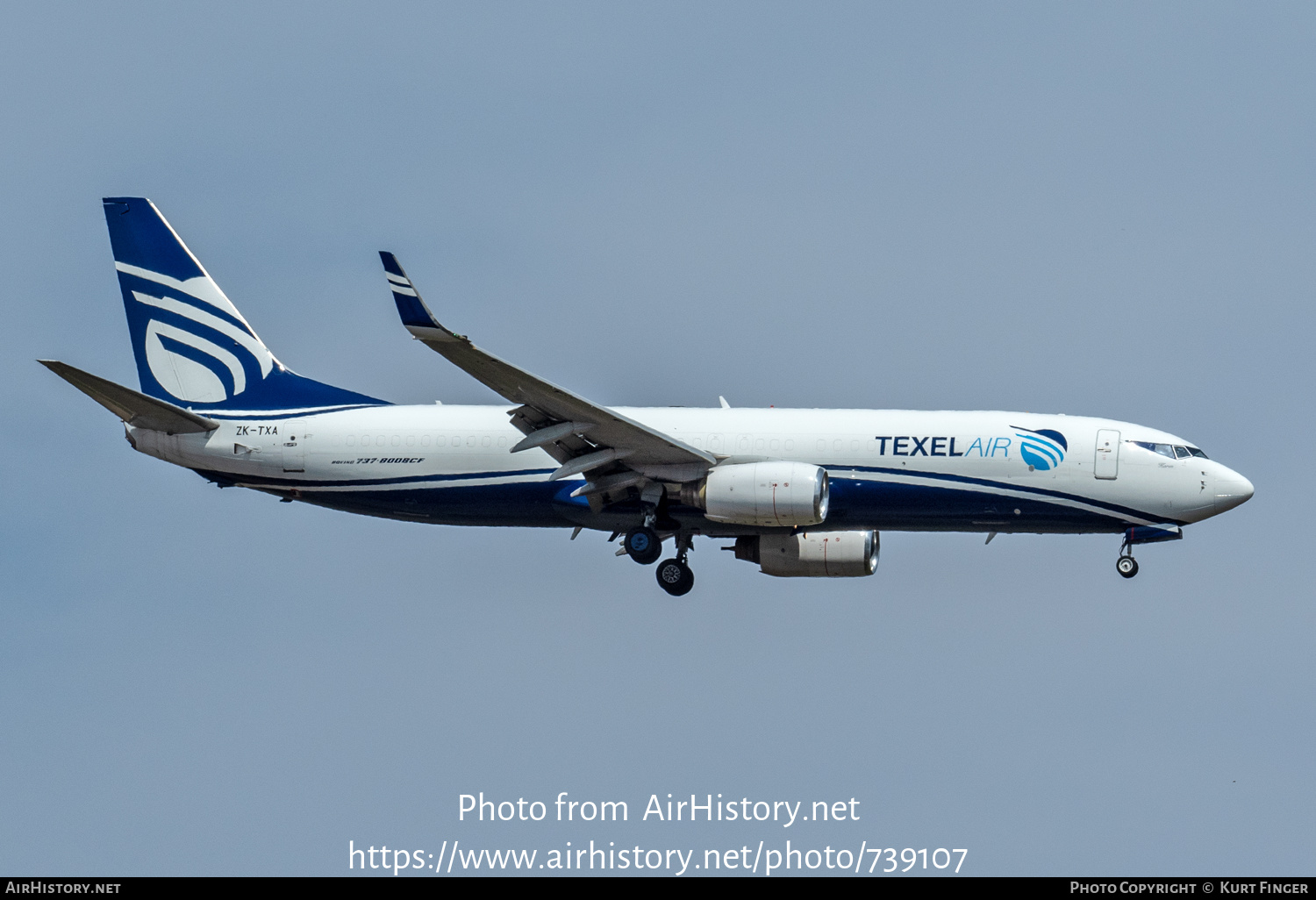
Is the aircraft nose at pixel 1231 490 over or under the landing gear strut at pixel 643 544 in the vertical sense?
over

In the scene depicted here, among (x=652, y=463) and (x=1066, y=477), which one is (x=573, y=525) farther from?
(x=1066, y=477)

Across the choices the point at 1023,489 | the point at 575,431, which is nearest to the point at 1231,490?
the point at 1023,489

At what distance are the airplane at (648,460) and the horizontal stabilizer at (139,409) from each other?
6 centimetres

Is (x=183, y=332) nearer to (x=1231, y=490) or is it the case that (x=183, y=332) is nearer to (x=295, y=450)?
(x=295, y=450)

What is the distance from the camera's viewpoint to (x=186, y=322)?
44.0 meters

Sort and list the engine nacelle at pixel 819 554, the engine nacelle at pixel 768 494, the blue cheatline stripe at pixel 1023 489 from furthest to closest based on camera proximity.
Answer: the engine nacelle at pixel 819 554 < the blue cheatline stripe at pixel 1023 489 < the engine nacelle at pixel 768 494

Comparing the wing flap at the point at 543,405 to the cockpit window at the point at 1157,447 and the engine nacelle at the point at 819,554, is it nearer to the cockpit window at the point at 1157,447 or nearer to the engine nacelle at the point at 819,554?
the engine nacelle at the point at 819,554

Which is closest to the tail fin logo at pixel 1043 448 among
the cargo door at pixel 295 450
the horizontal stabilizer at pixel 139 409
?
the cargo door at pixel 295 450

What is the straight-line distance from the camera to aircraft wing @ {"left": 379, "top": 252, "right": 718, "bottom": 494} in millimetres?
35594

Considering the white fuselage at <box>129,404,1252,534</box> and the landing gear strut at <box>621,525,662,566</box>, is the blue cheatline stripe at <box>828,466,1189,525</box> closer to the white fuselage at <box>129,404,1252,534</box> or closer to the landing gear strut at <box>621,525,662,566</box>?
the white fuselage at <box>129,404,1252,534</box>

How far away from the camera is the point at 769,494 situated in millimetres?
38344

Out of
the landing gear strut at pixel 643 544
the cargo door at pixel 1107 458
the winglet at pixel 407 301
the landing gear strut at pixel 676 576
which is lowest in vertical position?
the landing gear strut at pixel 676 576

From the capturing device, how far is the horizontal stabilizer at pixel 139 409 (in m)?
39.2

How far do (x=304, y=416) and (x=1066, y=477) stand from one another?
18408 millimetres
